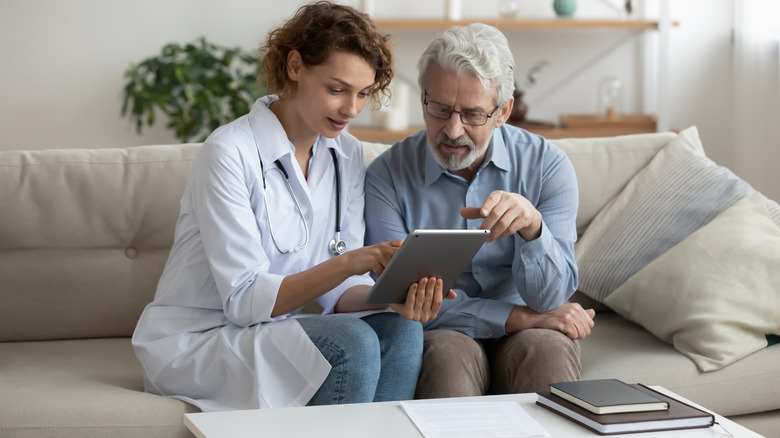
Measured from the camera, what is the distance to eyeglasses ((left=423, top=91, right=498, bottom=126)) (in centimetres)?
188

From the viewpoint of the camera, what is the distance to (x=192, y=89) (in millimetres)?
3984

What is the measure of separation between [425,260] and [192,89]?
8.76 feet

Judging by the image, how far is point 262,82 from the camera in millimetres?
1971

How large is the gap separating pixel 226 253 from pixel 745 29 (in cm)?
309

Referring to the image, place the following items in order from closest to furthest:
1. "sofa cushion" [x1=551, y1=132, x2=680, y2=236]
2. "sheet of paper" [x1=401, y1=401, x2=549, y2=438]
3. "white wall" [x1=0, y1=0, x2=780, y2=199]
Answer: "sheet of paper" [x1=401, y1=401, x2=549, y2=438], "sofa cushion" [x1=551, y1=132, x2=680, y2=236], "white wall" [x1=0, y1=0, x2=780, y2=199]

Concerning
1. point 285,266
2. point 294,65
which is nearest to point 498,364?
point 285,266

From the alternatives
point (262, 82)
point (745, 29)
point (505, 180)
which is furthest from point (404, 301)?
point (745, 29)

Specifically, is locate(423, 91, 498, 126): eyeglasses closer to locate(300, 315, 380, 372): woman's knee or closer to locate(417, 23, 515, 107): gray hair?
locate(417, 23, 515, 107): gray hair

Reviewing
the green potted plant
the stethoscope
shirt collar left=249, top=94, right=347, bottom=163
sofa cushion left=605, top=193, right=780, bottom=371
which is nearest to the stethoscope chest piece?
the stethoscope

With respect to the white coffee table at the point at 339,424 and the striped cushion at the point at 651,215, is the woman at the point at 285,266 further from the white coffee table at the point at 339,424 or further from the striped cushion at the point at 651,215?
the striped cushion at the point at 651,215

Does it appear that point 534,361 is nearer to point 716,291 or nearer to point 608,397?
point 608,397

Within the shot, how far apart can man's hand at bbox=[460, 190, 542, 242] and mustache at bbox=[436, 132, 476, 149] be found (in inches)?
8.3

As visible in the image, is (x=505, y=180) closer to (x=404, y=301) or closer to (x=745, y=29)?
(x=404, y=301)

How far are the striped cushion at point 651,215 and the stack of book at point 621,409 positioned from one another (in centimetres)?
85
